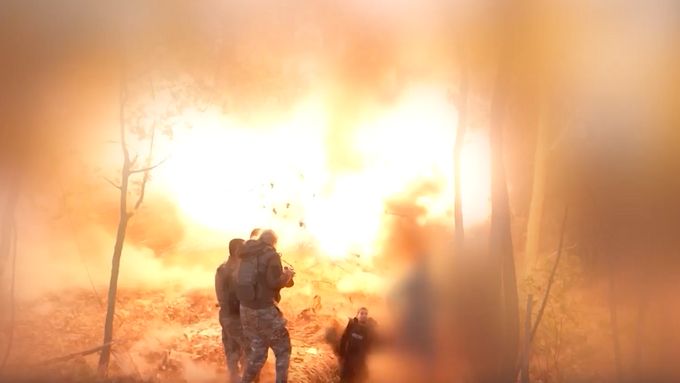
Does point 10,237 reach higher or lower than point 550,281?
higher

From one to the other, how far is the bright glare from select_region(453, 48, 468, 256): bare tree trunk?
28 centimetres

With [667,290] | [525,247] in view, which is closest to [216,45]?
[525,247]

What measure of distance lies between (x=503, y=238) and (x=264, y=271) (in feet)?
13.0

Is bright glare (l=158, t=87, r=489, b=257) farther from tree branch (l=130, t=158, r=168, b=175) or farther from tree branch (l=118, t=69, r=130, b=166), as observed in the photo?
tree branch (l=118, t=69, r=130, b=166)

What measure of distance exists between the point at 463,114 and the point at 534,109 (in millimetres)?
1024

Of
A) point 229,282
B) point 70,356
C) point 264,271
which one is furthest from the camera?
point 70,356

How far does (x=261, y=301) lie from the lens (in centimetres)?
609

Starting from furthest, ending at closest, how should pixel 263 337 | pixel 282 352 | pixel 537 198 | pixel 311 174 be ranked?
pixel 311 174
pixel 537 198
pixel 282 352
pixel 263 337

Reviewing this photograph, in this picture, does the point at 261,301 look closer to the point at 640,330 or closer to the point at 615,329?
the point at 615,329

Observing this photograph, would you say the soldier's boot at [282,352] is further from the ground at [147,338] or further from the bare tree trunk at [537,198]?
the bare tree trunk at [537,198]

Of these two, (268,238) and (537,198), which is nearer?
(268,238)

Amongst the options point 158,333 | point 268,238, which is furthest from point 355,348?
point 158,333

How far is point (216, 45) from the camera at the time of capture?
9.42m

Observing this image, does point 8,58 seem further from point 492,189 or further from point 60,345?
point 492,189
